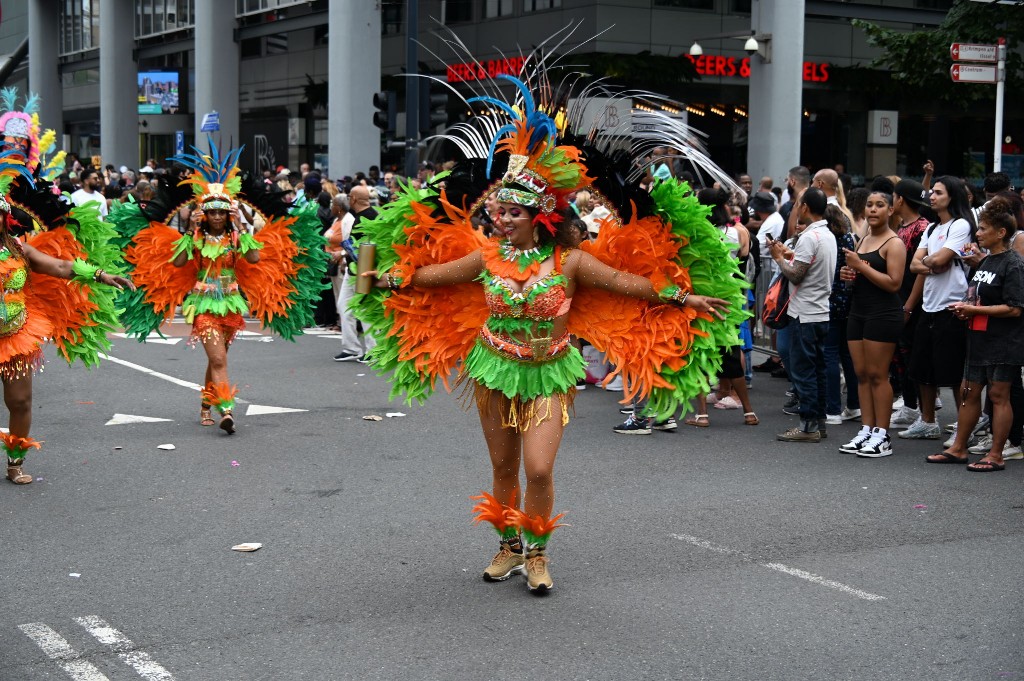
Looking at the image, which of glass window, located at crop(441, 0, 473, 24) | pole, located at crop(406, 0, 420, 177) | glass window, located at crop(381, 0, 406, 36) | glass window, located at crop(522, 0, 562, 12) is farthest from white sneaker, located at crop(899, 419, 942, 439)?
glass window, located at crop(381, 0, 406, 36)

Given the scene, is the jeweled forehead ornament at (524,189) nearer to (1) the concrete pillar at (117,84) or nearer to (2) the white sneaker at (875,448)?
(2) the white sneaker at (875,448)

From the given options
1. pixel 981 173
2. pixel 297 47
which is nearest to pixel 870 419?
pixel 981 173

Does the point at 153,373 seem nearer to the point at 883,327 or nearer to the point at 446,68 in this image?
the point at 883,327

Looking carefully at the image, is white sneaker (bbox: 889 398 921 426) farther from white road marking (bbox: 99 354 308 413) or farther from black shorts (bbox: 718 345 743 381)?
white road marking (bbox: 99 354 308 413)

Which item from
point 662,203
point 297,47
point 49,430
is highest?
point 297,47

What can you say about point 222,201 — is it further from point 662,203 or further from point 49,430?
point 662,203

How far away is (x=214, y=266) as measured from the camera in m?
9.89

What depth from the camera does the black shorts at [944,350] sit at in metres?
9.16

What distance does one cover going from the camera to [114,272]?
8.78 m

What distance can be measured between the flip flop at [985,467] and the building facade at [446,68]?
14.7 m

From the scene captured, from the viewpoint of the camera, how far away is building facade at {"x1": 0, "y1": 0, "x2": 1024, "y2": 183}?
28.5 m

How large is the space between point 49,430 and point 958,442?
6.89 m

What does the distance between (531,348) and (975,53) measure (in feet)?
38.0

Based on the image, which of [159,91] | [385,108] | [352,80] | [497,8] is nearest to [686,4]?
[497,8]
